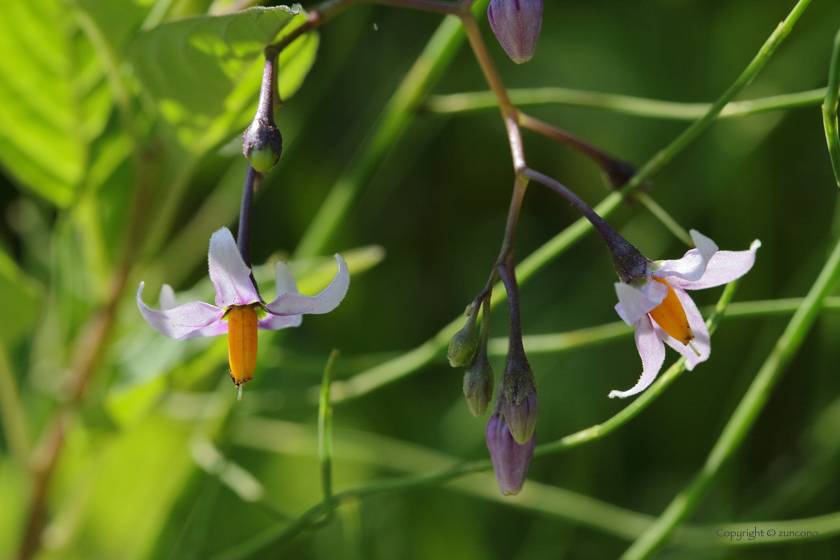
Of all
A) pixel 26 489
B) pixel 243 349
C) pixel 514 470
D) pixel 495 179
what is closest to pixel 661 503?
pixel 495 179

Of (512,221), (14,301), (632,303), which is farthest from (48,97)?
(632,303)

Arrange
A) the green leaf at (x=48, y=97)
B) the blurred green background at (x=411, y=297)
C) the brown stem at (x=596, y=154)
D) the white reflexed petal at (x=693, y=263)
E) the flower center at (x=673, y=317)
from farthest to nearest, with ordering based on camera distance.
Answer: the blurred green background at (x=411, y=297), the green leaf at (x=48, y=97), the brown stem at (x=596, y=154), the flower center at (x=673, y=317), the white reflexed petal at (x=693, y=263)

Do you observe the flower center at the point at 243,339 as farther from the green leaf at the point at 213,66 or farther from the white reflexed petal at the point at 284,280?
the green leaf at the point at 213,66

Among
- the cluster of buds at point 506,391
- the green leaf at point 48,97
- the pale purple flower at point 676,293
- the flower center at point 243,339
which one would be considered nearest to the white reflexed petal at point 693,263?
the pale purple flower at point 676,293

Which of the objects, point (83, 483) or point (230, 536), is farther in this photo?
point (230, 536)

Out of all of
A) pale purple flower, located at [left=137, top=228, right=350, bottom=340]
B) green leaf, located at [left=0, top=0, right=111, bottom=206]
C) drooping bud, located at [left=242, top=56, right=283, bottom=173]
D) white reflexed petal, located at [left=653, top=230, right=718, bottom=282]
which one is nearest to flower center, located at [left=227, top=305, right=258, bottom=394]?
pale purple flower, located at [left=137, top=228, right=350, bottom=340]

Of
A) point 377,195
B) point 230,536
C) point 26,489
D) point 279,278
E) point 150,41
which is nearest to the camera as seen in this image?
point 279,278

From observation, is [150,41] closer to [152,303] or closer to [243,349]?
[243,349]
